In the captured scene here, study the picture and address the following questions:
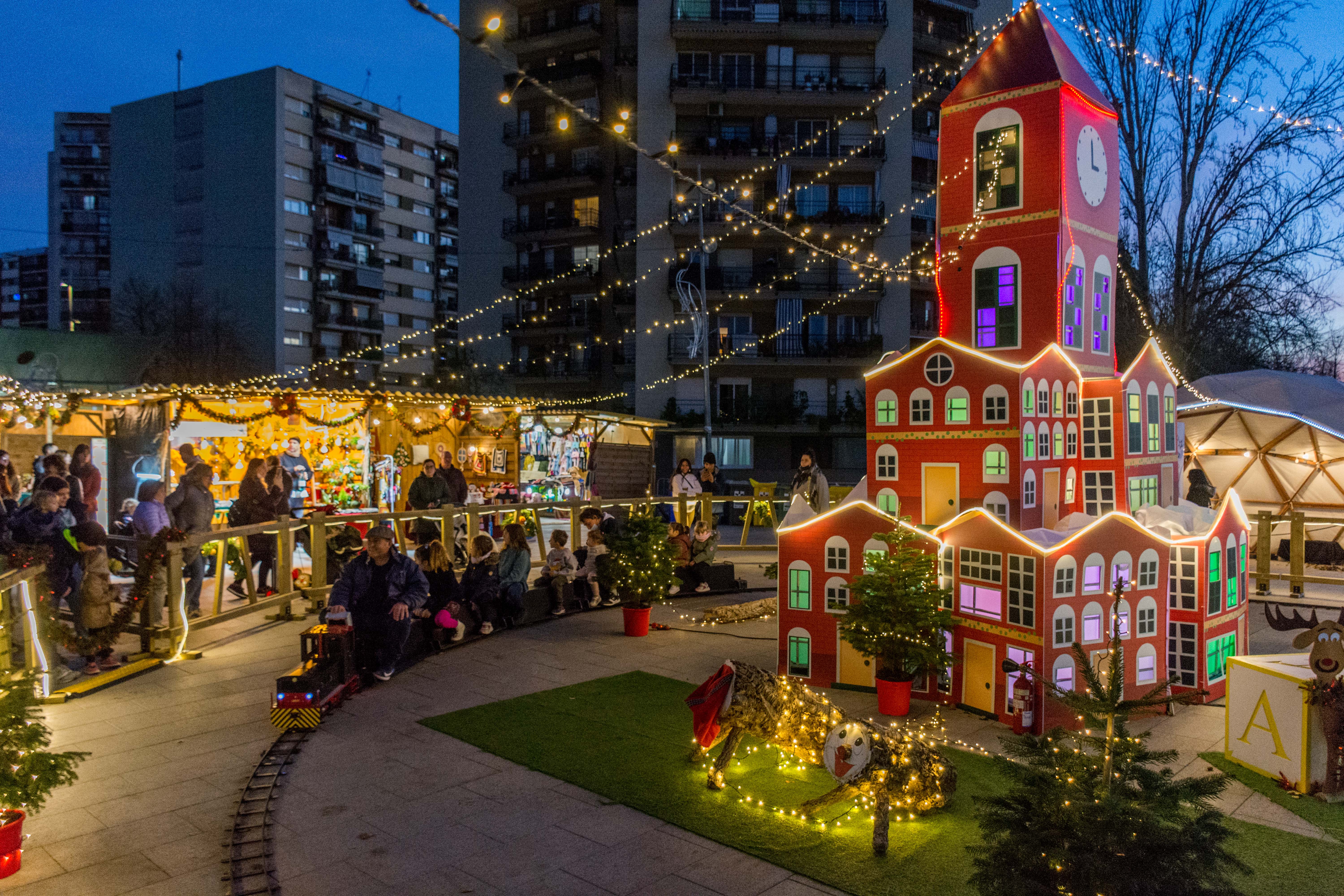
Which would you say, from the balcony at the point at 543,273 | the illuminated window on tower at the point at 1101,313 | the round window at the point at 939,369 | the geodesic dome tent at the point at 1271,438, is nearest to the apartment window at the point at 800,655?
the round window at the point at 939,369

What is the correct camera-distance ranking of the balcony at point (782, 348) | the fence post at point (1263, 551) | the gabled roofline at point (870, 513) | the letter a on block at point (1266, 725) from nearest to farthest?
the letter a on block at point (1266, 725) → the gabled roofline at point (870, 513) → the fence post at point (1263, 551) → the balcony at point (782, 348)

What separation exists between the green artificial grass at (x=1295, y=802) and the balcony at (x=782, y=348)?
95.7 ft

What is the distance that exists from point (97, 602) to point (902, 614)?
24.7 ft

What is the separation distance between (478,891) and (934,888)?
2343 millimetres

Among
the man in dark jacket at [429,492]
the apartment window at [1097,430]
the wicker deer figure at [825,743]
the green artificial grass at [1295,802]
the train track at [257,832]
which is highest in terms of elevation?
the apartment window at [1097,430]

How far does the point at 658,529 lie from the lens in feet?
35.9

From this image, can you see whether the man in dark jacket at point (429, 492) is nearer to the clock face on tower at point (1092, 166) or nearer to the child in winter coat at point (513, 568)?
the child in winter coat at point (513, 568)

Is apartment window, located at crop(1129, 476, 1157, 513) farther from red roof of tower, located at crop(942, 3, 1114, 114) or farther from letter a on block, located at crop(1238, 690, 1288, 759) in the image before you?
red roof of tower, located at crop(942, 3, 1114, 114)

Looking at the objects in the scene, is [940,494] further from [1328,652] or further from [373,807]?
[373,807]

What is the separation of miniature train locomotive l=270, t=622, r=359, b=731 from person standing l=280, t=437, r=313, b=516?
939 cm

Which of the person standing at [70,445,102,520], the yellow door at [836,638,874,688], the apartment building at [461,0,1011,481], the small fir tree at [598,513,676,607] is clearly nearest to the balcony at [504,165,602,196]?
the apartment building at [461,0,1011,481]

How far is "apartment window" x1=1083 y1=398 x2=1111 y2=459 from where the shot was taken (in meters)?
8.76

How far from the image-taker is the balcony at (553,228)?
3966cm

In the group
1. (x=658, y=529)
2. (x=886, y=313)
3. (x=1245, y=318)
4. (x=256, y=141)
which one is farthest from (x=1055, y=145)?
(x=256, y=141)
